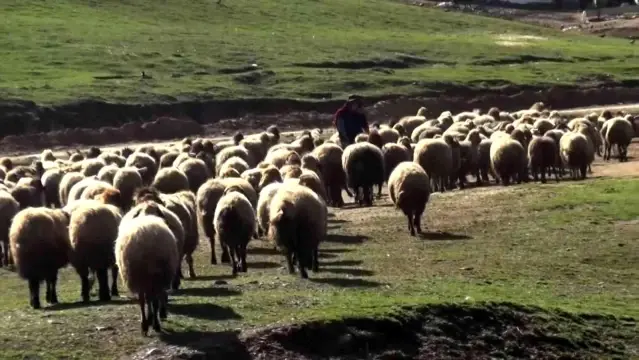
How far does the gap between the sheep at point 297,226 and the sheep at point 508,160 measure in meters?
12.8

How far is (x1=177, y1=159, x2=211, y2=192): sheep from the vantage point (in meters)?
28.5

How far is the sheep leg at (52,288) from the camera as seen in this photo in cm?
1781

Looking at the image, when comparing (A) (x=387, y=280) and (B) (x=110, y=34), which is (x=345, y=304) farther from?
(B) (x=110, y=34)

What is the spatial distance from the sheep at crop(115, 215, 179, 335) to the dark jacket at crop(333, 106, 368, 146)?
63.7 ft

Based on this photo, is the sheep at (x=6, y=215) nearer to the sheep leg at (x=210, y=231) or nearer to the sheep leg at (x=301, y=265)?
the sheep leg at (x=210, y=231)

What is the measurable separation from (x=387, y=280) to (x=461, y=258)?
2.58 meters

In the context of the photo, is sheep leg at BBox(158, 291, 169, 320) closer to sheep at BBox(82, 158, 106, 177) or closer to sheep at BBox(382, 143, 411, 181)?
sheep at BBox(82, 158, 106, 177)

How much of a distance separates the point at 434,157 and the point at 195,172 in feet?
19.4

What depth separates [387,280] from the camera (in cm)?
1905

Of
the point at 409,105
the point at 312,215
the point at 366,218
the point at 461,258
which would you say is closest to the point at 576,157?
the point at 366,218

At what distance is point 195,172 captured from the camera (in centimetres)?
2878

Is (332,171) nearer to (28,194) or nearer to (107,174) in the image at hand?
(107,174)

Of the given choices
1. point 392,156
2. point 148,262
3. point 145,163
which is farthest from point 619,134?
point 148,262

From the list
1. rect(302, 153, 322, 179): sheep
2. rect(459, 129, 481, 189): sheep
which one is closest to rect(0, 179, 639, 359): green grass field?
rect(302, 153, 322, 179): sheep
